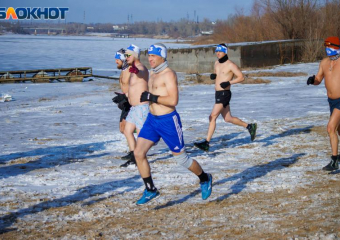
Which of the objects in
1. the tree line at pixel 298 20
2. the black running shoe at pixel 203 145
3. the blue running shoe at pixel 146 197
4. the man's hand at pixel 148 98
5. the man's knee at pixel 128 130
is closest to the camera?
the man's hand at pixel 148 98

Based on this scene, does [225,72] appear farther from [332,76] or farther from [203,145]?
[332,76]

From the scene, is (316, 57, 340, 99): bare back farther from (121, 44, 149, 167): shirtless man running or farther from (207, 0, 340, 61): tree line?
(207, 0, 340, 61): tree line

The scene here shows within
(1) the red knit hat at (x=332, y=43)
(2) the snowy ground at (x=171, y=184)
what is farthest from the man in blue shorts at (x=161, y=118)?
(1) the red knit hat at (x=332, y=43)

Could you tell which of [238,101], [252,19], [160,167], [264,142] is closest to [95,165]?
[160,167]

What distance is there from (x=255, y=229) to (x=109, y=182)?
302 cm

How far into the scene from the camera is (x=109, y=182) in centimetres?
773

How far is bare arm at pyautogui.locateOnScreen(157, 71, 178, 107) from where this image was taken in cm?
600

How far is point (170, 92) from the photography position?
6.08m

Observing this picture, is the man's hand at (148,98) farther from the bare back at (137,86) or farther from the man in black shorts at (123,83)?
the man in black shorts at (123,83)

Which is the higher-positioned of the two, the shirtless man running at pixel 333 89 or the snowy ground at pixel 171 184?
the shirtless man running at pixel 333 89

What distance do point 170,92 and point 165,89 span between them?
11 centimetres

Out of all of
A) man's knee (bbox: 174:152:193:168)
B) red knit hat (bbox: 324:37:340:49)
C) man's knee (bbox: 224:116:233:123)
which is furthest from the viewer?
man's knee (bbox: 224:116:233:123)

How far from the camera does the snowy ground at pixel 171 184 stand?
214 inches

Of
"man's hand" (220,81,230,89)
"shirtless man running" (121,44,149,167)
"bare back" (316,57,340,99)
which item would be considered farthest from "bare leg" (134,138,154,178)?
"man's hand" (220,81,230,89)
